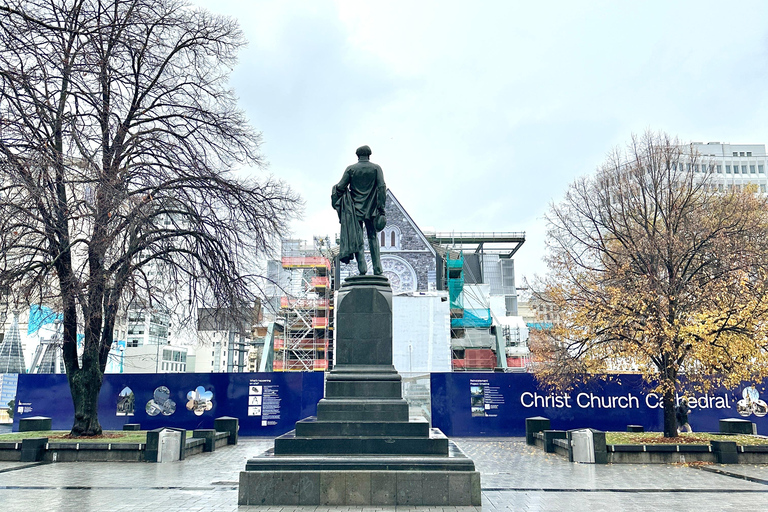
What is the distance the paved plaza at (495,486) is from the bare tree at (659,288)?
9.37 ft

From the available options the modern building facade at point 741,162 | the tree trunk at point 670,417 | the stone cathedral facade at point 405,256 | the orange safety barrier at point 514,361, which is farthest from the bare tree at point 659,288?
the modern building facade at point 741,162

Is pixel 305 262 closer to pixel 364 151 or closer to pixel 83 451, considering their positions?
pixel 83 451

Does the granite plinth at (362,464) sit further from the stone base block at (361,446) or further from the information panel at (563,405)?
the information panel at (563,405)

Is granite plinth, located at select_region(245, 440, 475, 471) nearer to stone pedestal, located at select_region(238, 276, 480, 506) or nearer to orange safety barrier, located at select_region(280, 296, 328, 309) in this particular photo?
stone pedestal, located at select_region(238, 276, 480, 506)

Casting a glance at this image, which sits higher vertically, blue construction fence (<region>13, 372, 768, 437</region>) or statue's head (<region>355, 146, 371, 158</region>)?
statue's head (<region>355, 146, 371, 158</region>)

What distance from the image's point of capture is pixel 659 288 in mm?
15812

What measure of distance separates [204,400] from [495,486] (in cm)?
1313

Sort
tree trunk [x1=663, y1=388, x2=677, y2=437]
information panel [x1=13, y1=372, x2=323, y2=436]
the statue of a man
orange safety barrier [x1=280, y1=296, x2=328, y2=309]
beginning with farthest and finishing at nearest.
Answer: orange safety barrier [x1=280, y1=296, x2=328, y2=309], information panel [x1=13, y1=372, x2=323, y2=436], tree trunk [x1=663, y1=388, x2=677, y2=437], the statue of a man

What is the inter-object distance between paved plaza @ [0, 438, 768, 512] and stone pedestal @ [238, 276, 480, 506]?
0.27 m

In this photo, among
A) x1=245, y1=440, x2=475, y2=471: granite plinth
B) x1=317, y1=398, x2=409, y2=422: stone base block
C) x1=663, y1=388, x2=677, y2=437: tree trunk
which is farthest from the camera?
x1=663, y1=388, x2=677, y2=437: tree trunk

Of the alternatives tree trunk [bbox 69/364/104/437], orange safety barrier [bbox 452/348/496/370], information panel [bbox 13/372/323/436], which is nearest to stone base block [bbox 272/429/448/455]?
tree trunk [bbox 69/364/104/437]

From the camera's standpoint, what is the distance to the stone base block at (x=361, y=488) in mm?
8984

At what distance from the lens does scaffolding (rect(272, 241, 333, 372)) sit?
45.1 meters

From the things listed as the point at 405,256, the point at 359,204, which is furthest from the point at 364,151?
the point at 405,256
